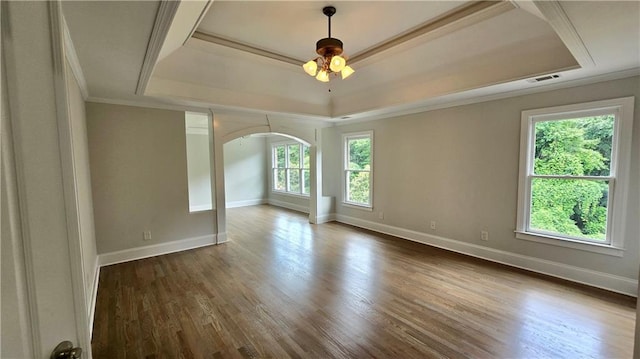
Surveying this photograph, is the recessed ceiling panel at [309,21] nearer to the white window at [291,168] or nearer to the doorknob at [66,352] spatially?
the doorknob at [66,352]

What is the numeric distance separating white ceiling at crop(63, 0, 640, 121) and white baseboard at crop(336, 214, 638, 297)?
7.39ft

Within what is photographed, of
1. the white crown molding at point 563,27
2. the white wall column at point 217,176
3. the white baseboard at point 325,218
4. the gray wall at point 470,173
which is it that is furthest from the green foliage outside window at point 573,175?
the white wall column at point 217,176

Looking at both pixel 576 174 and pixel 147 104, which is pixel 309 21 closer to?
Result: pixel 147 104

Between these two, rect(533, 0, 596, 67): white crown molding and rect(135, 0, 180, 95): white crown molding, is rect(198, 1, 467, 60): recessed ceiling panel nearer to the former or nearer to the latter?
rect(135, 0, 180, 95): white crown molding

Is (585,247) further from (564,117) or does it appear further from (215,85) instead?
(215,85)

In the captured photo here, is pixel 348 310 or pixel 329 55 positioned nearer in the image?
pixel 348 310

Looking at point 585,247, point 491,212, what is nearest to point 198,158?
point 491,212

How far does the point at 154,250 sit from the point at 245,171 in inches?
190

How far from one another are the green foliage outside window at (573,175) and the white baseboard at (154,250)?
16.7 ft

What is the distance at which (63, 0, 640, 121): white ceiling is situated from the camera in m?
1.99

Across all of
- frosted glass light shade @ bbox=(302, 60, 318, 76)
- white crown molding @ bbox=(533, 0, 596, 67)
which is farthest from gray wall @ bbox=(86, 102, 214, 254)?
white crown molding @ bbox=(533, 0, 596, 67)

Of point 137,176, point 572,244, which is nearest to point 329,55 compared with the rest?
point 137,176

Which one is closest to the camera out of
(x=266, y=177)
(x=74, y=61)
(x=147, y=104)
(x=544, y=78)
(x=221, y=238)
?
(x=74, y=61)

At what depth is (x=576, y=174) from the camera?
3367mm
